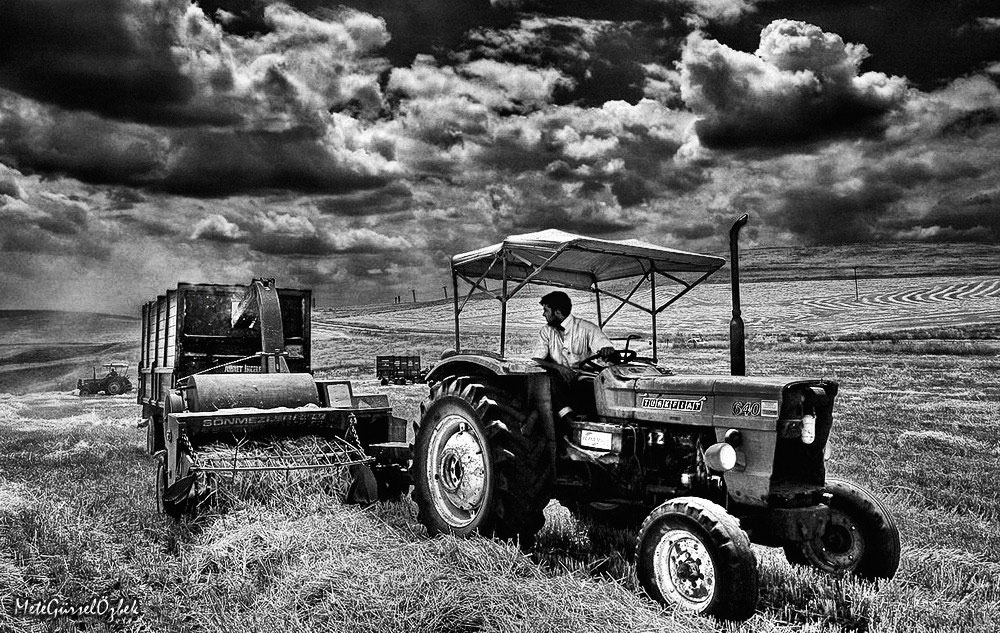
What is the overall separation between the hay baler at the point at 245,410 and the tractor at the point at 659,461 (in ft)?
3.61

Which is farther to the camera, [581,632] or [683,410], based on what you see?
[683,410]

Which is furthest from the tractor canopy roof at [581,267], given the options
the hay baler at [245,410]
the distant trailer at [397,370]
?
the distant trailer at [397,370]

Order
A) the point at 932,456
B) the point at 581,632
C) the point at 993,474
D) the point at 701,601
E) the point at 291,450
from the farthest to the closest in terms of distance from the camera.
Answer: the point at 932,456, the point at 993,474, the point at 291,450, the point at 701,601, the point at 581,632

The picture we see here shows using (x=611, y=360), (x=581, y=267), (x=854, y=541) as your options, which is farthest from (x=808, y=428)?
(x=581, y=267)

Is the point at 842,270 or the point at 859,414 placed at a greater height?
the point at 842,270

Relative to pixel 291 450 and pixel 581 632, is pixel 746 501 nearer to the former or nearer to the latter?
pixel 581 632

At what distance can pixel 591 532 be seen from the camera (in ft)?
19.9

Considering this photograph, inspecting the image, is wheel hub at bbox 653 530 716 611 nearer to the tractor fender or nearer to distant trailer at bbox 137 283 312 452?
the tractor fender

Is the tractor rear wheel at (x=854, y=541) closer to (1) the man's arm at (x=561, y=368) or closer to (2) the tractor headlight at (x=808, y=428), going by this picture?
(2) the tractor headlight at (x=808, y=428)

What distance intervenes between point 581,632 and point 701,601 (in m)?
0.78

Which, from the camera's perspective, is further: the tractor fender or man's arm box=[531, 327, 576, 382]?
man's arm box=[531, 327, 576, 382]

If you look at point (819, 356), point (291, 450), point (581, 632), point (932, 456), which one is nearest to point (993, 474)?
point (932, 456)

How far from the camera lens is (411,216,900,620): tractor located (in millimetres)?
4348

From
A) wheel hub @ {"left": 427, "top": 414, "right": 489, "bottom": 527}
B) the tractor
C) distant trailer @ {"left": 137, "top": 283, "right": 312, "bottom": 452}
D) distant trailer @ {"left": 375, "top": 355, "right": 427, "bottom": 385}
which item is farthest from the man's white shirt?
distant trailer @ {"left": 375, "top": 355, "right": 427, "bottom": 385}
